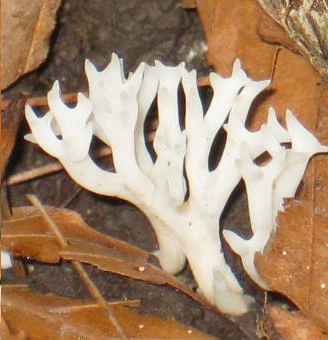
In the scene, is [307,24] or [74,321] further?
[74,321]

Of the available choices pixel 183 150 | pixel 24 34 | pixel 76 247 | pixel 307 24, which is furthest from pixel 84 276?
pixel 307 24

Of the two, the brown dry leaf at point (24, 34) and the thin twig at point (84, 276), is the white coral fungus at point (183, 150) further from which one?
the brown dry leaf at point (24, 34)

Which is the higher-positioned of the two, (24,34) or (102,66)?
(24,34)

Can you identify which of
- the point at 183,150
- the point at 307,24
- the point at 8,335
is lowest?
the point at 8,335

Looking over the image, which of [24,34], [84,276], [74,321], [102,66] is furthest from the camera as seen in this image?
[102,66]

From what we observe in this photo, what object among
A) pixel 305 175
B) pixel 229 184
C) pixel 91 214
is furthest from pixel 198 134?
pixel 91 214

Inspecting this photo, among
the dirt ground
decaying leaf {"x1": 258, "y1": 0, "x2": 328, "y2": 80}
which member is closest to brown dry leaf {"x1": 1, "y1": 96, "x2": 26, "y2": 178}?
the dirt ground

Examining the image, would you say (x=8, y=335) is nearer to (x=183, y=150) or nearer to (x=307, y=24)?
(x=183, y=150)

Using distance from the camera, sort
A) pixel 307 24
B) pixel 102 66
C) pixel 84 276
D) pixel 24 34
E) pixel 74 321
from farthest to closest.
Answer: pixel 102 66, pixel 24 34, pixel 84 276, pixel 74 321, pixel 307 24
